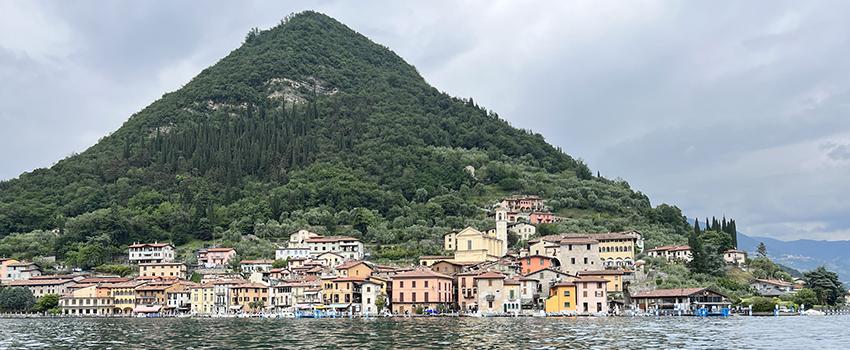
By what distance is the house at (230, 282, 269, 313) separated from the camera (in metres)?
106

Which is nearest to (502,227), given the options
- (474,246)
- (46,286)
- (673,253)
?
(474,246)

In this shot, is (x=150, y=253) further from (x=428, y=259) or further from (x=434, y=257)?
(x=434, y=257)

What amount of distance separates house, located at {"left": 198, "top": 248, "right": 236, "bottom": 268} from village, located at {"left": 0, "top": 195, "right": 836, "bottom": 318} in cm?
21

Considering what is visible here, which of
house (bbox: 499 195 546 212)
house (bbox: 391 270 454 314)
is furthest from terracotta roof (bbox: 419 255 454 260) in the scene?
house (bbox: 499 195 546 212)

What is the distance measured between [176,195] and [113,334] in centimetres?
10051

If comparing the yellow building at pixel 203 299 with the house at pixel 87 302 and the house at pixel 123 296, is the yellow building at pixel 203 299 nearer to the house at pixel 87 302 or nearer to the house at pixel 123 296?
the house at pixel 123 296

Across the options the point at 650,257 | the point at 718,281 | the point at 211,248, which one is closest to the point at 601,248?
the point at 650,257

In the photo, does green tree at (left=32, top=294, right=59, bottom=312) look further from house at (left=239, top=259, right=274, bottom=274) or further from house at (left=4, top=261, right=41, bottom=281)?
house at (left=239, top=259, right=274, bottom=274)

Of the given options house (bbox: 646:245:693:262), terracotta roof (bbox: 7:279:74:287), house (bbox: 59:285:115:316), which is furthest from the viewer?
terracotta roof (bbox: 7:279:74:287)

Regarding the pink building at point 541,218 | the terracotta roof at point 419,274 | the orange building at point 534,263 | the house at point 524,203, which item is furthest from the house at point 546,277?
the house at point 524,203

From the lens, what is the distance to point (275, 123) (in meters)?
196

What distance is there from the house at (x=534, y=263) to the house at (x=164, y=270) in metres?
47.9

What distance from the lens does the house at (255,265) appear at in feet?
396

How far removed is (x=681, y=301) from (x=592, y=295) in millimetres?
9583
